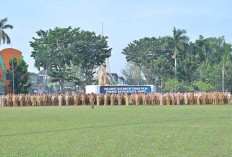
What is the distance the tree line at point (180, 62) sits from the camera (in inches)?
2515

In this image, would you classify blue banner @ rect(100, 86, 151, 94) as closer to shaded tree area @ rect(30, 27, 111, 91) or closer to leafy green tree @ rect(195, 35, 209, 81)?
shaded tree area @ rect(30, 27, 111, 91)

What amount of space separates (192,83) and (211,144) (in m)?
58.3

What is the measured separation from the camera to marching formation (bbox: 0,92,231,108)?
34562mm

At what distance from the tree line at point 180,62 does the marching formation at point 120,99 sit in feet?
86.0

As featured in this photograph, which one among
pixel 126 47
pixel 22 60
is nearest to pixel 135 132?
pixel 22 60

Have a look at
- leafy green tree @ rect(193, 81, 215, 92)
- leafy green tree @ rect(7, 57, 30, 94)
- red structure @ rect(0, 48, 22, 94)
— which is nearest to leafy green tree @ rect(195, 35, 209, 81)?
leafy green tree @ rect(193, 81, 215, 92)

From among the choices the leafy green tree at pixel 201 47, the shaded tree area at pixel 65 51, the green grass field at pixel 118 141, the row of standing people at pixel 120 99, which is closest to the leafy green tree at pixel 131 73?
the leafy green tree at pixel 201 47

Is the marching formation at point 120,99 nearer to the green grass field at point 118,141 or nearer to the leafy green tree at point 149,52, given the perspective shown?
the green grass field at point 118,141

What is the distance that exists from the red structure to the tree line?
2102 centimetres

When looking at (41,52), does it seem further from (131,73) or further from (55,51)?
(131,73)

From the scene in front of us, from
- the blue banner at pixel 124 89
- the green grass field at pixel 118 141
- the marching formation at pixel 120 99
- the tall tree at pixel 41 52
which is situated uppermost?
the tall tree at pixel 41 52

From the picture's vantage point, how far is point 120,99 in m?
35.4

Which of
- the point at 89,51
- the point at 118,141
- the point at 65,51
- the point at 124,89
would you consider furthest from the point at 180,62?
the point at 118,141

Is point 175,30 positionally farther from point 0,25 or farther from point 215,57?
point 0,25
